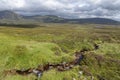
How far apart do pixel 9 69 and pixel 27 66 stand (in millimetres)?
8137

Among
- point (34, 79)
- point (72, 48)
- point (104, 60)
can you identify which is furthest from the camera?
point (72, 48)

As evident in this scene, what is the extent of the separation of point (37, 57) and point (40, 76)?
499 inches

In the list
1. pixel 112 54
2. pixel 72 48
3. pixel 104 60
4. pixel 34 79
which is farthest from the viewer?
pixel 72 48

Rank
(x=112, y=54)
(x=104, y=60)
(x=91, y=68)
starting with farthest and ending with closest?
(x=112, y=54) → (x=104, y=60) → (x=91, y=68)

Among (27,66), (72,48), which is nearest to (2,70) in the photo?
(27,66)

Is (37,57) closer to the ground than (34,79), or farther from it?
farther from it

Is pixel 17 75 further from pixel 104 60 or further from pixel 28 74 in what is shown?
pixel 104 60

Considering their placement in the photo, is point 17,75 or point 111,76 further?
point 111,76

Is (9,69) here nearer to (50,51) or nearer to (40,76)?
(40,76)

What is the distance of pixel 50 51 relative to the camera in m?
108

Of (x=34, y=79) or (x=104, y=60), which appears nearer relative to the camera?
(x=34, y=79)

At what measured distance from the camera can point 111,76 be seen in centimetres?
9081

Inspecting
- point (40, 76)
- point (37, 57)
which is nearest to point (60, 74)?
point (40, 76)

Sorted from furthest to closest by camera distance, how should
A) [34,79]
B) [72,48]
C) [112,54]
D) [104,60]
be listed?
[72,48] → [112,54] → [104,60] → [34,79]
